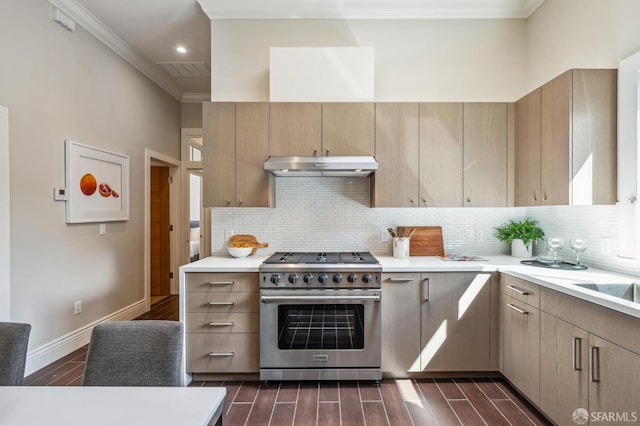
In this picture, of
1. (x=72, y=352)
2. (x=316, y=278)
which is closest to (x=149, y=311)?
(x=72, y=352)

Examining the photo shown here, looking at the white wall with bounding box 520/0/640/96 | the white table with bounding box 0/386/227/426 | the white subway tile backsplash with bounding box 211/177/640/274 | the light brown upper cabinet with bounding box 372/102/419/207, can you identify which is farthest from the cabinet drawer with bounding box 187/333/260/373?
the white wall with bounding box 520/0/640/96

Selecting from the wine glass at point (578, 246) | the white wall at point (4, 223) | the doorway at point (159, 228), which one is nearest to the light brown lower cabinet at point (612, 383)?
the wine glass at point (578, 246)

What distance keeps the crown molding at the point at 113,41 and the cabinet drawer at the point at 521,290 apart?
4326mm

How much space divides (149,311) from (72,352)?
135cm

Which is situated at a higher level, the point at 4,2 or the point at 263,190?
the point at 4,2

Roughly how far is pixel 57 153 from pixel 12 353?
7.49 ft

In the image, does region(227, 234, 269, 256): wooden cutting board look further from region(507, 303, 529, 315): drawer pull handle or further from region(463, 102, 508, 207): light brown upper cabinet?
region(507, 303, 529, 315): drawer pull handle

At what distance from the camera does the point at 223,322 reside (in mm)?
2611

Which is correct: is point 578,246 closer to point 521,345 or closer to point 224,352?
point 521,345

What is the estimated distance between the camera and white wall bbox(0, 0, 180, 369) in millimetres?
2617

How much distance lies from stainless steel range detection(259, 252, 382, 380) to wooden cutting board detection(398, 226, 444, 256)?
72 cm

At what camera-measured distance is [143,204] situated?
4367mm

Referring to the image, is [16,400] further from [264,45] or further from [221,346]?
[264,45]

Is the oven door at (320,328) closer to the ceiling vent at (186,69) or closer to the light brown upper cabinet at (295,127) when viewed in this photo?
the light brown upper cabinet at (295,127)
